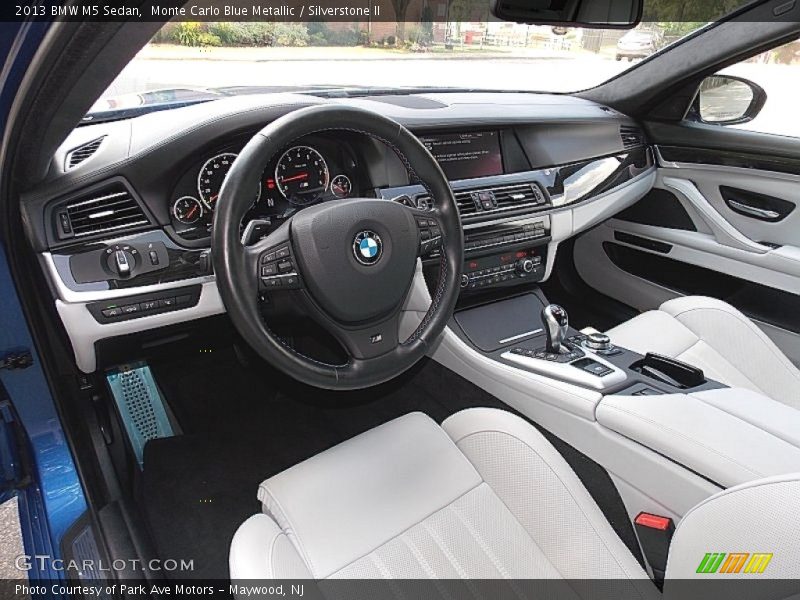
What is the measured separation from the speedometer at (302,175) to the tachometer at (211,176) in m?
0.10

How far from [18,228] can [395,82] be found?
1391 mm

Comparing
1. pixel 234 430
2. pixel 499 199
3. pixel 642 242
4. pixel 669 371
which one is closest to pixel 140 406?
pixel 234 430

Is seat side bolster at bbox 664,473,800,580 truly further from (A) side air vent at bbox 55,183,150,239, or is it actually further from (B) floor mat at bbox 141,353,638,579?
Result: (A) side air vent at bbox 55,183,150,239

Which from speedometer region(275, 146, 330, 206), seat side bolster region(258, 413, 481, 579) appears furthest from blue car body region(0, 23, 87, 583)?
speedometer region(275, 146, 330, 206)

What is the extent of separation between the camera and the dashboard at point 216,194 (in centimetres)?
141

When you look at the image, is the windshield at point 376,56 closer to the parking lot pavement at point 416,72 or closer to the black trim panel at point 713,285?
the parking lot pavement at point 416,72

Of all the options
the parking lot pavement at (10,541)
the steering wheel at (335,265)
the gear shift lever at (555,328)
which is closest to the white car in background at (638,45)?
the gear shift lever at (555,328)

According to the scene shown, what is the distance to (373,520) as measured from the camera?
3.84 ft

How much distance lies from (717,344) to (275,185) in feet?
4.46

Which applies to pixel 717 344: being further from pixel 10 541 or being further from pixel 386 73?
pixel 10 541

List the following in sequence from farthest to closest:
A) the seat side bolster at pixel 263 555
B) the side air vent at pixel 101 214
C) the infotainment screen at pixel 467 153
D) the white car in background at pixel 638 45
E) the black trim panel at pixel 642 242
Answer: the black trim panel at pixel 642 242, the white car in background at pixel 638 45, the infotainment screen at pixel 467 153, the side air vent at pixel 101 214, the seat side bolster at pixel 263 555

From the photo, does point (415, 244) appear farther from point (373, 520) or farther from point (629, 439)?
point (629, 439)

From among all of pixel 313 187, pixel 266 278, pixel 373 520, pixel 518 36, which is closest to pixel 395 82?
pixel 518 36

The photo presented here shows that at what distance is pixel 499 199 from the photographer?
2.04 meters
